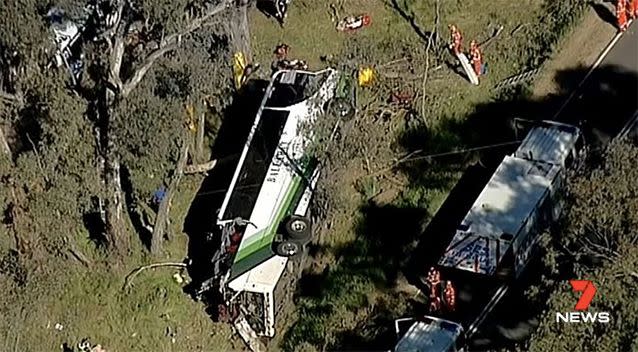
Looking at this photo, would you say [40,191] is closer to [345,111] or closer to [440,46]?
[345,111]

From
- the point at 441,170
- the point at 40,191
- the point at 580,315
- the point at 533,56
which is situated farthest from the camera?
the point at 533,56

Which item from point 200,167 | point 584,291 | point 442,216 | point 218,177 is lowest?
point 442,216

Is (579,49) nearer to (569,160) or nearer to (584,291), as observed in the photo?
(569,160)

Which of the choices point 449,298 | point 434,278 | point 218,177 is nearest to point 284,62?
point 218,177

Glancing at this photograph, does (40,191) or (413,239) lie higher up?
(40,191)

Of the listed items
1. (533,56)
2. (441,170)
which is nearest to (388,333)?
(441,170)

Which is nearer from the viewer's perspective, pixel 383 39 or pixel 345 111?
pixel 345 111

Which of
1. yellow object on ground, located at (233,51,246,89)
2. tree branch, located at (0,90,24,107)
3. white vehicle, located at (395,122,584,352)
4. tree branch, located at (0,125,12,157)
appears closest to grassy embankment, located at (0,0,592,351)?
white vehicle, located at (395,122,584,352)
